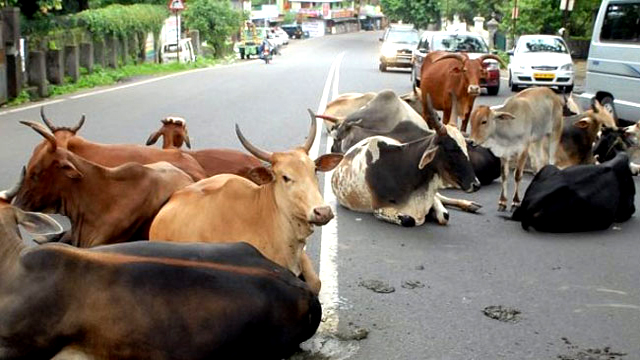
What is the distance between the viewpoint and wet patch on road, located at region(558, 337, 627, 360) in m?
5.38

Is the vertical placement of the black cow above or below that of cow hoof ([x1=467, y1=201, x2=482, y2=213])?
above

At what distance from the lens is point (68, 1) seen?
36062 millimetres

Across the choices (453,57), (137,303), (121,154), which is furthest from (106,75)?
(137,303)

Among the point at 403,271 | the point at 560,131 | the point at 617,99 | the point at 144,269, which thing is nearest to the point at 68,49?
the point at 617,99

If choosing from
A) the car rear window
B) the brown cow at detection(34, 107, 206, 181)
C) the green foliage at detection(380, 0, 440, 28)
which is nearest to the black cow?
the brown cow at detection(34, 107, 206, 181)

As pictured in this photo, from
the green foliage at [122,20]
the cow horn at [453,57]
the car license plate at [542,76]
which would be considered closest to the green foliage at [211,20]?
the green foliage at [122,20]

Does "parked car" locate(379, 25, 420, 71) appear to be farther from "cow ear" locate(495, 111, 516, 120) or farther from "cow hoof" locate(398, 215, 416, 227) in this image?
"cow hoof" locate(398, 215, 416, 227)

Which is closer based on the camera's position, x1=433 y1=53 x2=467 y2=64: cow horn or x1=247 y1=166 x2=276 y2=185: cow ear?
x1=247 y1=166 x2=276 y2=185: cow ear

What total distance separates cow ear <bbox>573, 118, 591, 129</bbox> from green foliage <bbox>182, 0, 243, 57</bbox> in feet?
130

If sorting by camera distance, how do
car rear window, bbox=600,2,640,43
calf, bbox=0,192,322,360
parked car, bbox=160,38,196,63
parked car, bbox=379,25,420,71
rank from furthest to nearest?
parked car, bbox=160,38,196,63
parked car, bbox=379,25,420,71
car rear window, bbox=600,2,640,43
calf, bbox=0,192,322,360

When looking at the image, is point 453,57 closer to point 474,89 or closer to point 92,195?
point 474,89

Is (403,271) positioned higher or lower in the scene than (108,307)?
lower

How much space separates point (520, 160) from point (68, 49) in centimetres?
1814

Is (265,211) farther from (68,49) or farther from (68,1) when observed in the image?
(68,1)
